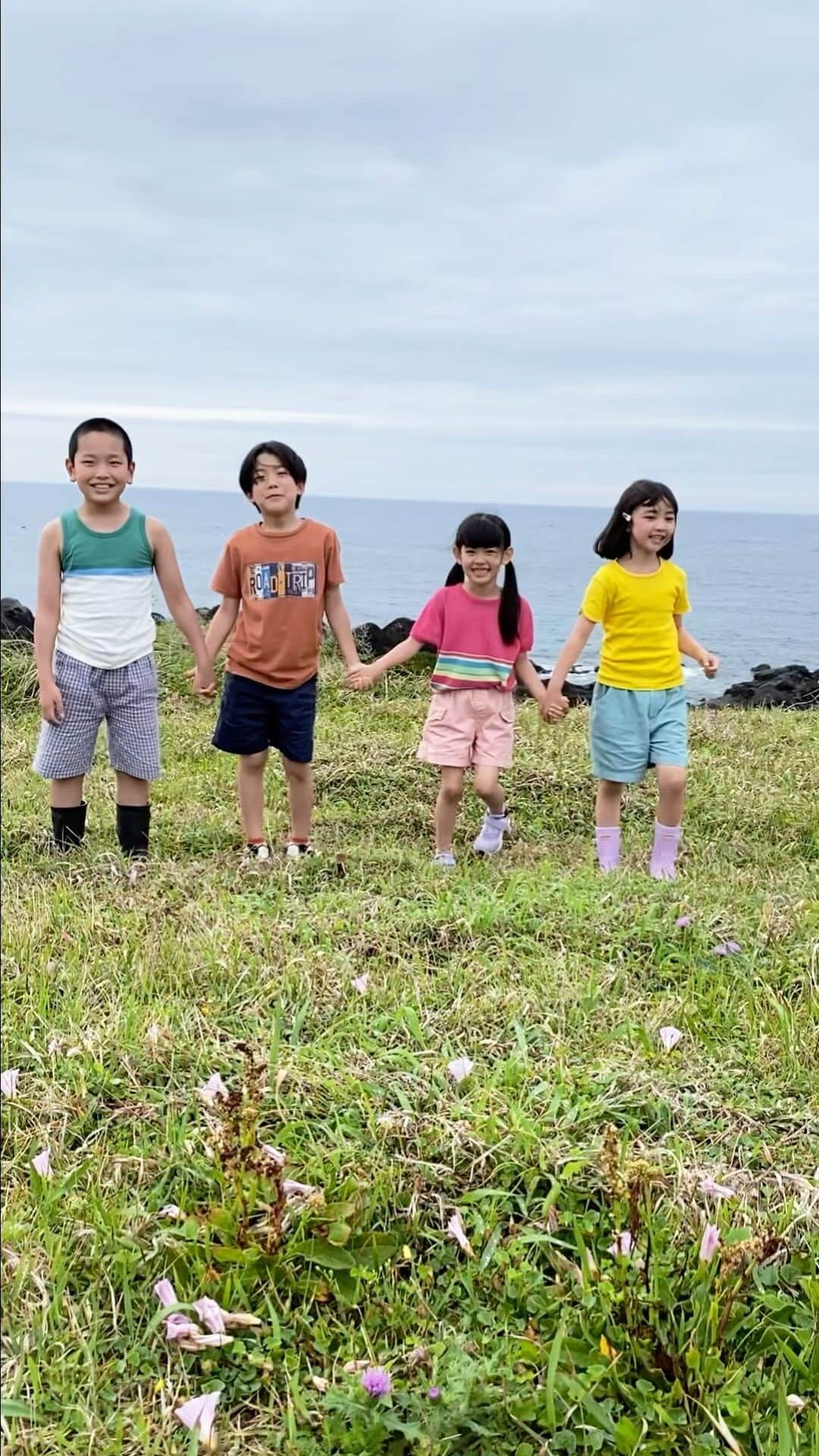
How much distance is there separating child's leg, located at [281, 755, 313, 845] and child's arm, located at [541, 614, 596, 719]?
3.79 feet

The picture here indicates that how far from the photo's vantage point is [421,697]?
1014 cm

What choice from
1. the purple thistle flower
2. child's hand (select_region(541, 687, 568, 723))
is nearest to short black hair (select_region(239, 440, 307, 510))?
child's hand (select_region(541, 687, 568, 723))

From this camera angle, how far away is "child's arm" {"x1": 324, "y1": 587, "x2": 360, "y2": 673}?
215 inches

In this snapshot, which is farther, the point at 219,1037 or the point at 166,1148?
the point at 219,1037

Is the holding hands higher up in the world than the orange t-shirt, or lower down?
lower down

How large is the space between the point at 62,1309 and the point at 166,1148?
442 millimetres

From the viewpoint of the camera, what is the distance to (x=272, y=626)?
5.22 meters

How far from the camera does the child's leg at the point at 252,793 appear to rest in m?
5.41

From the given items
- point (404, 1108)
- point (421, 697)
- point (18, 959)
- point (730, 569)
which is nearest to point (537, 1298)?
point (404, 1108)

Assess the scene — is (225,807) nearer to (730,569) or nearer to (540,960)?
(540,960)

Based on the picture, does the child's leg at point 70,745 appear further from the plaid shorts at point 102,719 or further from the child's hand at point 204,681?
the child's hand at point 204,681

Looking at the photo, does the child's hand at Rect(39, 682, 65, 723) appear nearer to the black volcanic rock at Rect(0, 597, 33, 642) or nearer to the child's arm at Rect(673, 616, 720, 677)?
the child's arm at Rect(673, 616, 720, 677)

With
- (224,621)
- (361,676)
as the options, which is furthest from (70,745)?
(361,676)

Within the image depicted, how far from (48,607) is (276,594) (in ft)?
3.21
